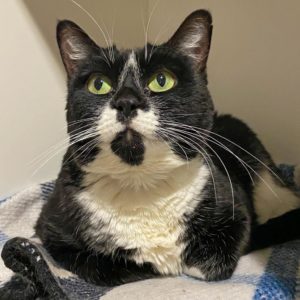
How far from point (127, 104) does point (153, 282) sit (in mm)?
Result: 431

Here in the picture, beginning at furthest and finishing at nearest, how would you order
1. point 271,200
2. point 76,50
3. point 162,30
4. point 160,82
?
point 162,30
point 271,200
point 76,50
point 160,82

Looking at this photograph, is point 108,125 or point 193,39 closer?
point 108,125

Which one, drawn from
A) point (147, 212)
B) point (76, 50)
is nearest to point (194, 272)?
point (147, 212)

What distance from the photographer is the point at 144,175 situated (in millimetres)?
1043

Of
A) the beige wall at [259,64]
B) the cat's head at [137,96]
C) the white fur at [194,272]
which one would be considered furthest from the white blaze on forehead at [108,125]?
the beige wall at [259,64]

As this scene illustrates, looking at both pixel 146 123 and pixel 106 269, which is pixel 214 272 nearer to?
pixel 106 269

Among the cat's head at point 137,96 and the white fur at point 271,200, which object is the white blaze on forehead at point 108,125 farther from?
the white fur at point 271,200

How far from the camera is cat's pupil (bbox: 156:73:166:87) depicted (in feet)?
3.33

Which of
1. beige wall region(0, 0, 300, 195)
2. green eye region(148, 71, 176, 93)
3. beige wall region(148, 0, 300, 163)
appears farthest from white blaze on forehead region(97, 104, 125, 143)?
beige wall region(148, 0, 300, 163)

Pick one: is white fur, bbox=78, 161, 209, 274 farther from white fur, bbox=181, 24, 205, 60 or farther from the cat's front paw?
white fur, bbox=181, 24, 205, 60

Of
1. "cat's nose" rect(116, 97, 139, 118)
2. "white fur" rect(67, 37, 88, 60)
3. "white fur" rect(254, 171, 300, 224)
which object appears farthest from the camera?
"white fur" rect(254, 171, 300, 224)

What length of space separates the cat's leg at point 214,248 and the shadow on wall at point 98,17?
28.4 inches

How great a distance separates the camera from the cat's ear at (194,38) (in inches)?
42.8

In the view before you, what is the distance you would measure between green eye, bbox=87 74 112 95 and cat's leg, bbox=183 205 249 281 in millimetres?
376
